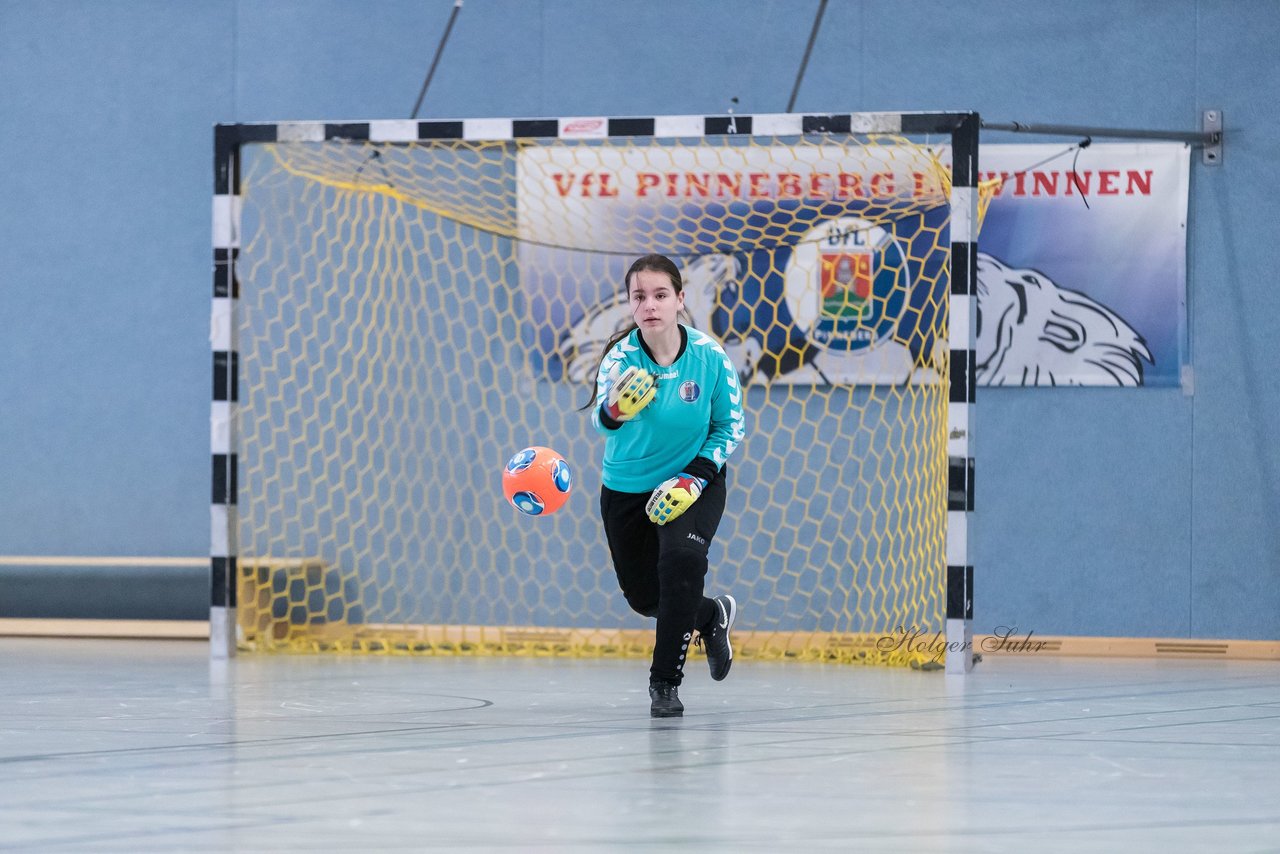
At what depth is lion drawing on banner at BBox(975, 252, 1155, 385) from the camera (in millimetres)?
9109

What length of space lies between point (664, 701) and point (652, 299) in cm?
137

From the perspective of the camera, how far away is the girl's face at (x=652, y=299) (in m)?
5.71

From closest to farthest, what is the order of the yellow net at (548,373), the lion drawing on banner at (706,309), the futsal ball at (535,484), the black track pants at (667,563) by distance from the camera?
the black track pants at (667,563) → the futsal ball at (535,484) → the yellow net at (548,373) → the lion drawing on banner at (706,309)

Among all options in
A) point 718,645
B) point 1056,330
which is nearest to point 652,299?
point 718,645

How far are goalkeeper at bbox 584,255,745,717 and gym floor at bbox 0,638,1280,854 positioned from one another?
1.06 feet

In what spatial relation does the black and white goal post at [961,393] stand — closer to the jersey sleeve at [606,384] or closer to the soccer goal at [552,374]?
the soccer goal at [552,374]

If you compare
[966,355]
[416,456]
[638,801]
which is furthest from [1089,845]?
[416,456]

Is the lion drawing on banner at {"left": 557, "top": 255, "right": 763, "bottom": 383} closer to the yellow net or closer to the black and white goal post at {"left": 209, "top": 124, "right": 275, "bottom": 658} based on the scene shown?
the yellow net

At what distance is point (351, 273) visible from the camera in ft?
32.0

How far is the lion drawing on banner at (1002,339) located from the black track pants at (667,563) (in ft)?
11.1

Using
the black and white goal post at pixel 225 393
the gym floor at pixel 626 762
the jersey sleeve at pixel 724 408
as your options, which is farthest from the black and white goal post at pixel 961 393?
the black and white goal post at pixel 225 393

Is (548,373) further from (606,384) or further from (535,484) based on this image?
(606,384)

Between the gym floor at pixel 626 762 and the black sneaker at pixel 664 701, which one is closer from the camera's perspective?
the gym floor at pixel 626 762

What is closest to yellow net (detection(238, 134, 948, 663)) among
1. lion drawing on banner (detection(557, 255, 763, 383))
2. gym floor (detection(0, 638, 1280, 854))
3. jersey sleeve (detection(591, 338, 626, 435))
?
lion drawing on banner (detection(557, 255, 763, 383))
